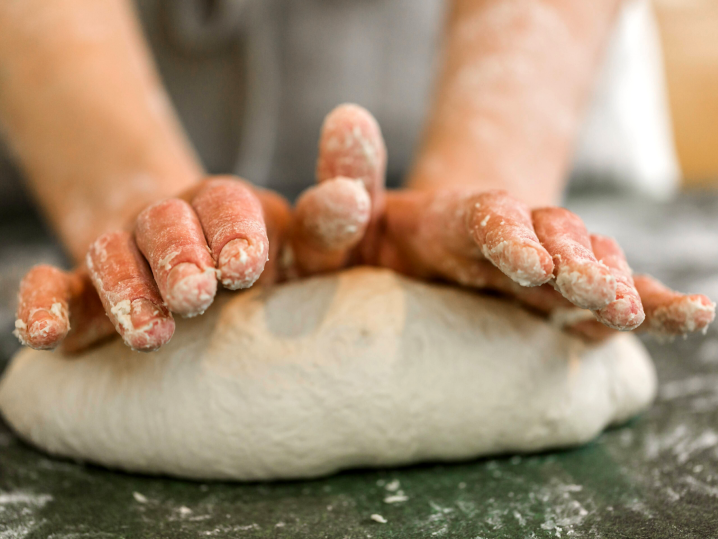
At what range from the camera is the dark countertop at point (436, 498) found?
460mm

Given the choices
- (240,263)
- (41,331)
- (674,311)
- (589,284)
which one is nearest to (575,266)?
(589,284)

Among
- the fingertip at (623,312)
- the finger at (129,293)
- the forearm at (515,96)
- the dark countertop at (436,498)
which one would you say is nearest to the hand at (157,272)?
the finger at (129,293)

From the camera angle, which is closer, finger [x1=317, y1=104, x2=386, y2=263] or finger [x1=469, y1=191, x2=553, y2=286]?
finger [x1=469, y1=191, x2=553, y2=286]

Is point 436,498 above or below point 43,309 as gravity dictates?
below

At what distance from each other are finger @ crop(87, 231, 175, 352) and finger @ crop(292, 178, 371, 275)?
15 cm

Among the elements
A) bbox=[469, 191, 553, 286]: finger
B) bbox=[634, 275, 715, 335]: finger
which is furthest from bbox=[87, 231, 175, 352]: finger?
bbox=[634, 275, 715, 335]: finger

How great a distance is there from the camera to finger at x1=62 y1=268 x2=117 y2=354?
1.77ft

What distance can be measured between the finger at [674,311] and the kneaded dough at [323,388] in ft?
0.39

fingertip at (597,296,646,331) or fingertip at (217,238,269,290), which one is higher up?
fingertip at (217,238,269,290)

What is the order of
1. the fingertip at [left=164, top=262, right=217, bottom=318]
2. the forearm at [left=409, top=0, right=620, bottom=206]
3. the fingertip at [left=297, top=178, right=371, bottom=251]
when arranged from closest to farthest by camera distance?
the fingertip at [left=164, top=262, right=217, bottom=318] → the fingertip at [left=297, top=178, right=371, bottom=251] → the forearm at [left=409, top=0, right=620, bottom=206]

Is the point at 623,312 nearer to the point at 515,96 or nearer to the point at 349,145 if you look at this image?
the point at 349,145

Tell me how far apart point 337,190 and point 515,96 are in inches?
16.3

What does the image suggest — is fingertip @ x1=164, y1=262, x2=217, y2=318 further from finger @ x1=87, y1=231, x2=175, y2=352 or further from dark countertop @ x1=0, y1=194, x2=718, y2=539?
dark countertop @ x1=0, y1=194, x2=718, y2=539

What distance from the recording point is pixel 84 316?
1.83 ft
